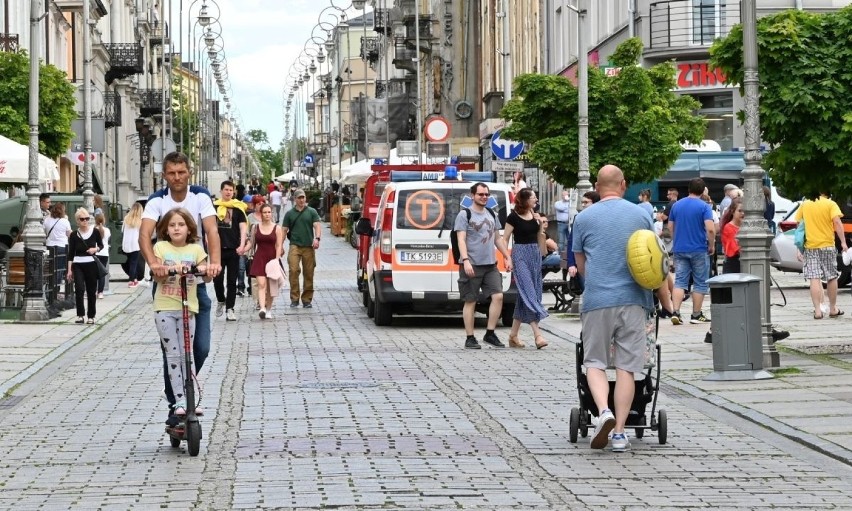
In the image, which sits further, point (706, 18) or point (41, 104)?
point (706, 18)

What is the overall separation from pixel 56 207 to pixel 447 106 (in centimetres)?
5553

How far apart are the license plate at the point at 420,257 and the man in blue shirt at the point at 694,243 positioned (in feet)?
9.92

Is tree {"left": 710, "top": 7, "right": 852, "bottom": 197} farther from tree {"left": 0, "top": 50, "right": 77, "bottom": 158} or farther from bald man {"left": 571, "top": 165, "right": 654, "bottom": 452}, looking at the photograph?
tree {"left": 0, "top": 50, "right": 77, "bottom": 158}

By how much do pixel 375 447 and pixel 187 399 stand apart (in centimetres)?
115

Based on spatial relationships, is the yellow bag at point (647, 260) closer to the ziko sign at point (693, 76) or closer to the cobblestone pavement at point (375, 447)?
the cobblestone pavement at point (375, 447)

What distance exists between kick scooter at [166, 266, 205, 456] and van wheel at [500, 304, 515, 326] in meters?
12.8

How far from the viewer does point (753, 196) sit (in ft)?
53.4

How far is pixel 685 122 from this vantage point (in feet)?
113

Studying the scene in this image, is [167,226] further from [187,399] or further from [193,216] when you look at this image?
[187,399]

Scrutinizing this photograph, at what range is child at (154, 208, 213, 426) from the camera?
10.7 meters

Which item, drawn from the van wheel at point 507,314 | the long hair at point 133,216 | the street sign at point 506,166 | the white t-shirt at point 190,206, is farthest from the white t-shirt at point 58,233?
the white t-shirt at point 190,206

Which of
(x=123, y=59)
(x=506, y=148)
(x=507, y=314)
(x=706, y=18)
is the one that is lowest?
(x=507, y=314)

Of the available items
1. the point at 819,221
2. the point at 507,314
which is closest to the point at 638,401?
the point at 819,221

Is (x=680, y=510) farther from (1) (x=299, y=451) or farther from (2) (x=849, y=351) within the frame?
(2) (x=849, y=351)
